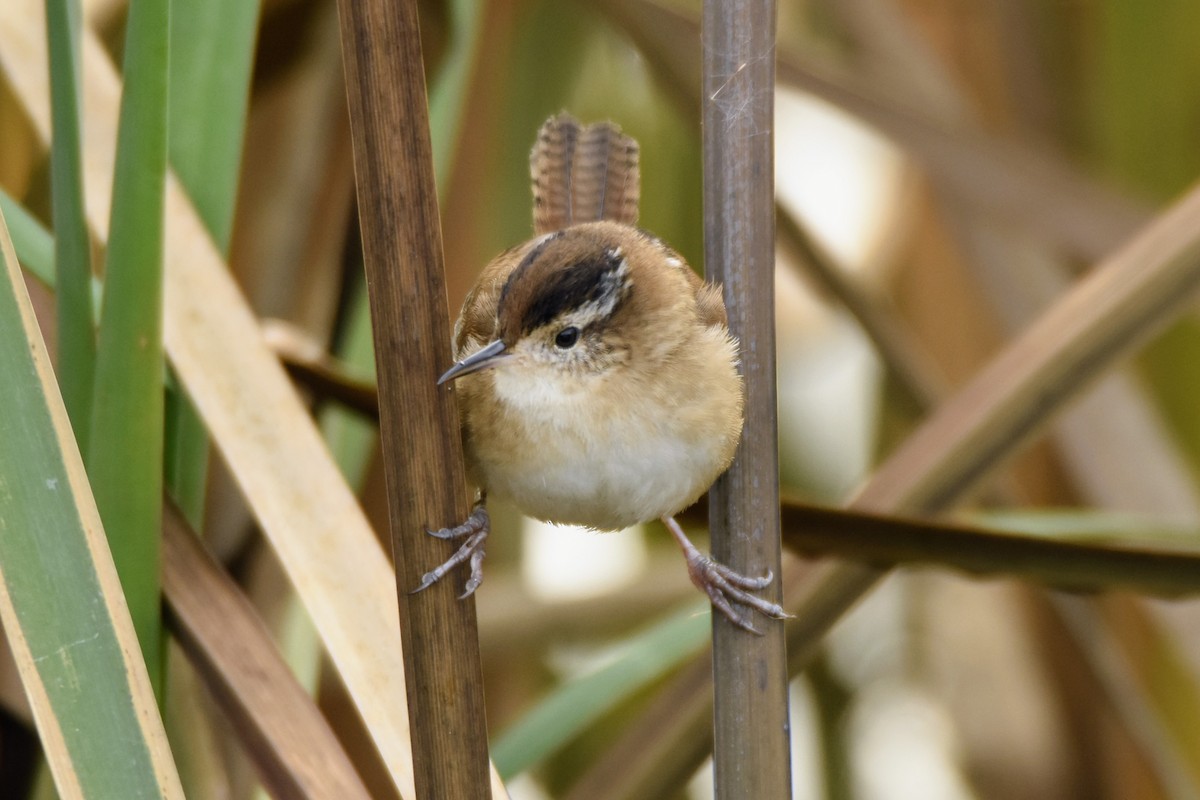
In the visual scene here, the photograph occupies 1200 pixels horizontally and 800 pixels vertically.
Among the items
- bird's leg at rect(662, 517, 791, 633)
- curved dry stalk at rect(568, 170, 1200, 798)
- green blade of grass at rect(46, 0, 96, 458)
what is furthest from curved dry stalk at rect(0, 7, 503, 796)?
curved dry stalk at rect(568, 170, 1200, 798)

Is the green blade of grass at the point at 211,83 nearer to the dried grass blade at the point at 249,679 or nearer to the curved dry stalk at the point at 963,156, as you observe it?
the dried grass blade at the point at 249,679

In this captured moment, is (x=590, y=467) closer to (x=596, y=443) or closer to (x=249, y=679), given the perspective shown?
(x=596, y=443)

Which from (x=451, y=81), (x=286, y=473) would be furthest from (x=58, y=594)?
(x=451, y=81)

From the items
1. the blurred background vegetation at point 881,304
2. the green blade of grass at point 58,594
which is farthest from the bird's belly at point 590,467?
the green blade of grass at point 58,594

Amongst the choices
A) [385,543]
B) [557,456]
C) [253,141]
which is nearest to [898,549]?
[557,456]

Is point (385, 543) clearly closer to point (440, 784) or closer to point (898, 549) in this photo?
point (898, 549)

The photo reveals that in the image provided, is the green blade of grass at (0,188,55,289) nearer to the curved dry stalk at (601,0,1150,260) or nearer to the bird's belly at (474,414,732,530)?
the bird's belly at (474,414,732,530)
